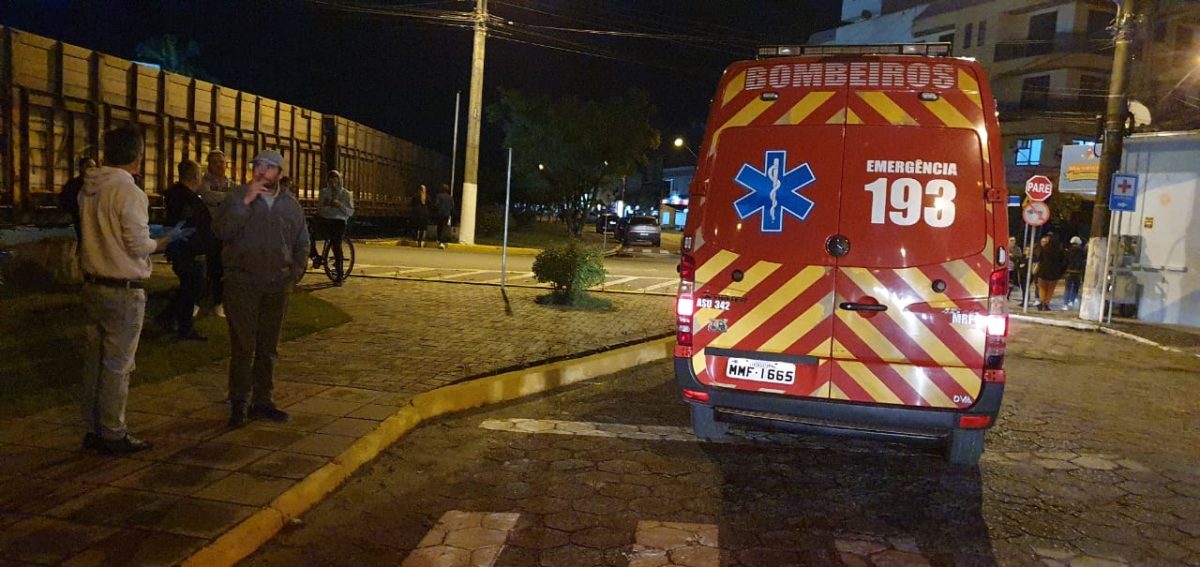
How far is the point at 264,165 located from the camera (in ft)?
17.4

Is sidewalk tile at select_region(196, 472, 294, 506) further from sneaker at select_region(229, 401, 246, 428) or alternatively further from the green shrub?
the green shrub

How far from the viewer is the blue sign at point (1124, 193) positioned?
47.8 feet

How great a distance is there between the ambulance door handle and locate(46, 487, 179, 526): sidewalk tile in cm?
374

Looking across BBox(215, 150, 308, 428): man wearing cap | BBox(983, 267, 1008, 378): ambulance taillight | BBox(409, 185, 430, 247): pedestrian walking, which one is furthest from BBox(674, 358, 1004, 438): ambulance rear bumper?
BBox(409, 185, 430, 247): pedestrian walking

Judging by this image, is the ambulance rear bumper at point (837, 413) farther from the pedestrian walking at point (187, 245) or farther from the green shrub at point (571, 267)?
the green shrub at point (571, 267)

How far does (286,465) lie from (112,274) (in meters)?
1.39

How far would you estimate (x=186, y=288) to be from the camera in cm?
761

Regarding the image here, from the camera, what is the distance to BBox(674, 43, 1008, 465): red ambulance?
491 cm

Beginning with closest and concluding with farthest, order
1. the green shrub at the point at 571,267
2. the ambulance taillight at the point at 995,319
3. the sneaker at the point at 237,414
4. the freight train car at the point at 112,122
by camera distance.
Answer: the ambulance taillight at the point at 995,319 → the sneaker at the point at 237,414 → the freight train car at the point at 112,122 → the green shrub at the point at 571,267

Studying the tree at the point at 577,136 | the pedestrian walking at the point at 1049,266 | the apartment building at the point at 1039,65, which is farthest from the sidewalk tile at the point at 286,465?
the apartment building at the point at 1039,65

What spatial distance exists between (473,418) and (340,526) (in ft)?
7.53

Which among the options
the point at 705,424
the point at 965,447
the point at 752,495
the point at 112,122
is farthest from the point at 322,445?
the point at 112,122

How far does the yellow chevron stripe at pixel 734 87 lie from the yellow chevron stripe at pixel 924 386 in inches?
75.2

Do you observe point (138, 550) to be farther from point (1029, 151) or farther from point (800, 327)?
point (1029, 151)
